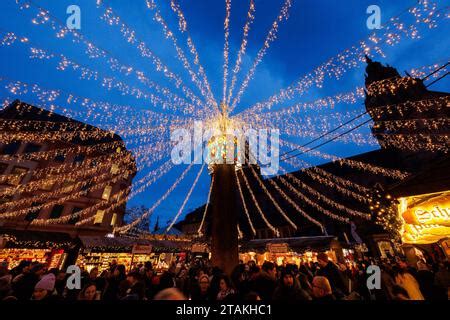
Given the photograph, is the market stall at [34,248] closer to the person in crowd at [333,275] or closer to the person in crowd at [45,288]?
the person in crowd at [45,288]

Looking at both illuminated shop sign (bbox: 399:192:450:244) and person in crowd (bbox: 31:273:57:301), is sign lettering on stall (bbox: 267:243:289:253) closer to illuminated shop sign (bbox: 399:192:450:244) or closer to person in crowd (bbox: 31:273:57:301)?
illuminated shop sign (bbox: 399:192:450:244)

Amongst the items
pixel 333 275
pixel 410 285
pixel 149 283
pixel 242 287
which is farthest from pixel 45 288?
pixel 410 285

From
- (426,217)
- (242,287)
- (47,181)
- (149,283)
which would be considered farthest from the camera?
(47,181)

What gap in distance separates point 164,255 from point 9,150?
18.9 m

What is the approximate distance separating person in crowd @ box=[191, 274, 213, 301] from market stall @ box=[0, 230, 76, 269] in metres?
13.9

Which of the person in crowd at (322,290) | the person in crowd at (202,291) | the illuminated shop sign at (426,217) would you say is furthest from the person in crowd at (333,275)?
the person in crowd at (202,291)

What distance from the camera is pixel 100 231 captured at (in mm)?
22594

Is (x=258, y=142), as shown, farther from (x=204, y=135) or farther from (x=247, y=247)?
(x=247, y=247)

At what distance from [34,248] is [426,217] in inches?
905

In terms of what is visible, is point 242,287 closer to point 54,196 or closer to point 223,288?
point 223,288

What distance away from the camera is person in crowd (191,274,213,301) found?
407cm

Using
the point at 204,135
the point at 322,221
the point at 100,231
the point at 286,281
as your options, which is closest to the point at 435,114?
the point at 322,221

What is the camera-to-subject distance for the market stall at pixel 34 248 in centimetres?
1488

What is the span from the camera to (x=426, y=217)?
497 cm
